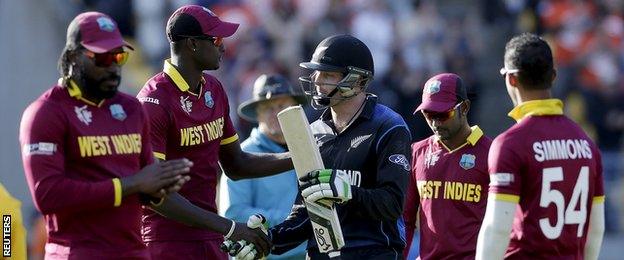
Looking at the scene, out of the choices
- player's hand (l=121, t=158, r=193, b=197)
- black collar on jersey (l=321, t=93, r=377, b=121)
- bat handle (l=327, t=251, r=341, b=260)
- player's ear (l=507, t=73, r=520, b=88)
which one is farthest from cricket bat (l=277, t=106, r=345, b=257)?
player's ear (l=507, t=73, r=520, b=88)

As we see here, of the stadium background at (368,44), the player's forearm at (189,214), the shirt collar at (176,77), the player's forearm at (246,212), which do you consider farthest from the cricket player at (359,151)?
the stadium background at (368,44)

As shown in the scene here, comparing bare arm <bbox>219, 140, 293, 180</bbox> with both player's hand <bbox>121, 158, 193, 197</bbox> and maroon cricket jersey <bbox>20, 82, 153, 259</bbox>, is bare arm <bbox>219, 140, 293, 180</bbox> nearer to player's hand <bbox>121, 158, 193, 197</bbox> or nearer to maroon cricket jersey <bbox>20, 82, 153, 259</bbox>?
maroon cricket jersey <bbox>20, 82, 153, 259</bbox>

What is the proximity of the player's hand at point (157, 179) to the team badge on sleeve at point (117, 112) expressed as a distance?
299mm

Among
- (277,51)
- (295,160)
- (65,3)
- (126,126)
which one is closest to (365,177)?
(295,160)

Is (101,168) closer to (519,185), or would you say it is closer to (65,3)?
(519,185)

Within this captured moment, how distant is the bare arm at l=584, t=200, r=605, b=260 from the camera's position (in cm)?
682

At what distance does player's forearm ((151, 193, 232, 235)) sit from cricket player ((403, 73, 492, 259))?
1.22 meters

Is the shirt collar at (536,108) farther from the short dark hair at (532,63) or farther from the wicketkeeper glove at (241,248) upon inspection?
the wicketkeeper glove at (241,248)

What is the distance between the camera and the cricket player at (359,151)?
738 centimetres

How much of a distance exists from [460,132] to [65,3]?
10.2m

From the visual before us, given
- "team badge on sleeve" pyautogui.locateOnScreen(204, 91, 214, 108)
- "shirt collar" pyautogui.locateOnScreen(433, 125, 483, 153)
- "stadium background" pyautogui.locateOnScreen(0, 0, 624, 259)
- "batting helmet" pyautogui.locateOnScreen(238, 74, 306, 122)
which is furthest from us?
"stadium background" pyautogui.locateOnScreen(0, 0, 624, 259)

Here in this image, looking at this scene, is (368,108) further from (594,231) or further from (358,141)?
(594,231)

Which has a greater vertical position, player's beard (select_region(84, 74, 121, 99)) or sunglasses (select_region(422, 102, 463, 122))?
player's beard (select_region(84, 74, 121, 99))

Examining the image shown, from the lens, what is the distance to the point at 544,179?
6.54m
